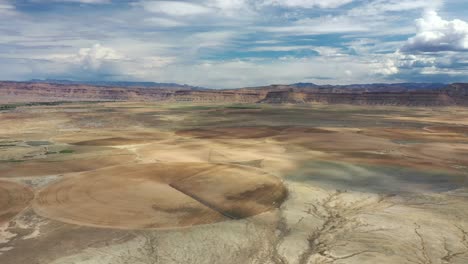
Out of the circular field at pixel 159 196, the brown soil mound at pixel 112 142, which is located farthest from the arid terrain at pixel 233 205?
the brown soil mound at pixel 112 142

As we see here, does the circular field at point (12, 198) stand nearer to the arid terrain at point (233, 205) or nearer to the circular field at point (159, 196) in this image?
the arid terrain at point (233, 205)

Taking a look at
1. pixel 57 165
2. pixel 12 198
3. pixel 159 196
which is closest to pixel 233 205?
pixel 159 196

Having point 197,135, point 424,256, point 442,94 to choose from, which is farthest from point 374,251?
point 442,94

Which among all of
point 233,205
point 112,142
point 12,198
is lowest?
point 12,198

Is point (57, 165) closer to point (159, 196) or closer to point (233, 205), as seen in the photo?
point (159, 196)

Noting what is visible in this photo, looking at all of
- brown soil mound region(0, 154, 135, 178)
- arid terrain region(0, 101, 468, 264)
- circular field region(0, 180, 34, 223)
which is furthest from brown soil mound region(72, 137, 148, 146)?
circular field region(0, 180, 34, 223)

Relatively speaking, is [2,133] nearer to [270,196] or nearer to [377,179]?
[270,196]

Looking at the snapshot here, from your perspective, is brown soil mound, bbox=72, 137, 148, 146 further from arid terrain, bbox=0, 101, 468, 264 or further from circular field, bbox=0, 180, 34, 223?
circular field, bbox=0, 180, 34, 223
